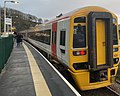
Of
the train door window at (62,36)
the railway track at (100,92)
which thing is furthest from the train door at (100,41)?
the train door window at (62,36)

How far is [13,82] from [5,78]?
0.80 m

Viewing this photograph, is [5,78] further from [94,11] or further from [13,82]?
[94,11]

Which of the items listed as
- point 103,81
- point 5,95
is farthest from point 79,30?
point 5,95

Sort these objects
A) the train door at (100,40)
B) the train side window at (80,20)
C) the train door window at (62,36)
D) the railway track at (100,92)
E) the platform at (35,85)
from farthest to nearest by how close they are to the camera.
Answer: the train door window at (62,36)
the railway track at (100,92)
the train side window at (80,20)
the train door at (100,40)
the platform at (35,85)

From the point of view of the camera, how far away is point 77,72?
9625mm

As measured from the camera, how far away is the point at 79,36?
9.80 meters

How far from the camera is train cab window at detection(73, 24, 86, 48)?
9.72 m

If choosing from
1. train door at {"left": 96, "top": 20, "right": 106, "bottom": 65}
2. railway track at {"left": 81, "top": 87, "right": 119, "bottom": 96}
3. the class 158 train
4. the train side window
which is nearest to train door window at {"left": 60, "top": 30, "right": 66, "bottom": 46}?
the class 158 train

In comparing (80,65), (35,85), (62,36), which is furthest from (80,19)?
(35,85)

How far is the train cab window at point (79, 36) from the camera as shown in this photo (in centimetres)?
972

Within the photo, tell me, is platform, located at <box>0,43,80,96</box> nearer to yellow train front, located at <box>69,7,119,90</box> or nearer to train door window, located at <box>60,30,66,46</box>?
yellow train front, located at <box>69,7,119,90</box>

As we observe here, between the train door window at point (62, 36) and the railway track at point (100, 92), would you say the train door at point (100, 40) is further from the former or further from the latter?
the train door window at point (62, 36)

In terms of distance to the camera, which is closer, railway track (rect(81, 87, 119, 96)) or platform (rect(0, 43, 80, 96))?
platform (rect(0, 43, 80, 96))

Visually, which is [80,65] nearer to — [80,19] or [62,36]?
[80,19]
